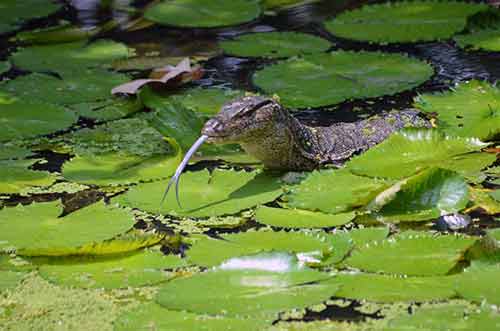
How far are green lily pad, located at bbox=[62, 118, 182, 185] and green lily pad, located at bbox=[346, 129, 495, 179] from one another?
0.91 meters

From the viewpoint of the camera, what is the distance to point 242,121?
4.73 m

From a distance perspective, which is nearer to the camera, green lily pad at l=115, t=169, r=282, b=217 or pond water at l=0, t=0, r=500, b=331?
pond water at l=0, t=0, r=500, b=331

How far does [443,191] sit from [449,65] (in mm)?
2084

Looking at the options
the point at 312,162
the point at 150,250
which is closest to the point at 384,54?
the point at 312,162

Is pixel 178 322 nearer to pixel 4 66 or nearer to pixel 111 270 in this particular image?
pixel 111 270

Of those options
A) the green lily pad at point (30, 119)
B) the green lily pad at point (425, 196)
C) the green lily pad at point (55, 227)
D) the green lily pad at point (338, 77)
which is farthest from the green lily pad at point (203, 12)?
the green lily pad at point (425, 196)

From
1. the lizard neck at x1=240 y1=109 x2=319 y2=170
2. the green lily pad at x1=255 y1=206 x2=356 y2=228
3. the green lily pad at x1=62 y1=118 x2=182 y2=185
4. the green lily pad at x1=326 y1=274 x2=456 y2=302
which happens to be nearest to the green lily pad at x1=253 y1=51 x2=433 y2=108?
the lizard neck at x1=240 y1=109 x2=319 y2=170

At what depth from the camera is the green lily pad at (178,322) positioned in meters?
3.49

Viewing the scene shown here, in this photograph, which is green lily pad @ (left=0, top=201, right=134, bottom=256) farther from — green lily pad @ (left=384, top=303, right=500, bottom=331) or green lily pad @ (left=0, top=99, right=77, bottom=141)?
green lily pad @ (left=384, top=303, right=500, bottom=331)

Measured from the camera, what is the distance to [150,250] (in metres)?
4.19

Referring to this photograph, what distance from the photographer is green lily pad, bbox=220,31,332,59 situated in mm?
6629

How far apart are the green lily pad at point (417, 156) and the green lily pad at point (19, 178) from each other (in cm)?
140

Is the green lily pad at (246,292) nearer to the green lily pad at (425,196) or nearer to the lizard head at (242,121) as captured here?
the green lily pad at (425,196)

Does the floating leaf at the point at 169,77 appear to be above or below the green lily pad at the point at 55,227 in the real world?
above
